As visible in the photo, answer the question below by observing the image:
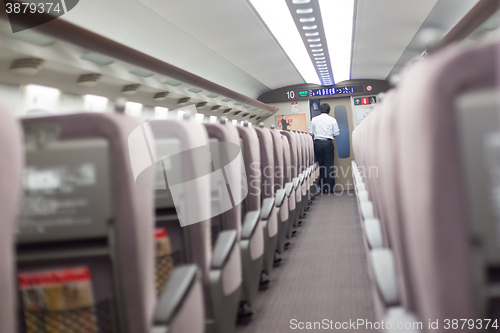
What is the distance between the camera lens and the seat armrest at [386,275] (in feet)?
4.97

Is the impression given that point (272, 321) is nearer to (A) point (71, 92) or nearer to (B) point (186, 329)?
(B) point (186, 329)

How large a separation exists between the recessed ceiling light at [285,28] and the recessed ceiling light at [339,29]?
1.58 feet

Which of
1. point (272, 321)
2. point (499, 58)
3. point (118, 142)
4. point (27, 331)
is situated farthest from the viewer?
point (272, 321)

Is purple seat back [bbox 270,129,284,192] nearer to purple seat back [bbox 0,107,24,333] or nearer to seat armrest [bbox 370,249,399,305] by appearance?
seat armrest [bbox 370,249,399,305]

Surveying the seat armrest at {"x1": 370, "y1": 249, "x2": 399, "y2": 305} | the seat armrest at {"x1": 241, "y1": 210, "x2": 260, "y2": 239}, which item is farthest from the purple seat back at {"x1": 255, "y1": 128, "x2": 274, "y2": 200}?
the seat armrest at {"x1": 370, "y1": 249, "x2": 399, "y2": 305}

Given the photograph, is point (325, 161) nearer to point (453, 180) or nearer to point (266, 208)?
point (266, 208)

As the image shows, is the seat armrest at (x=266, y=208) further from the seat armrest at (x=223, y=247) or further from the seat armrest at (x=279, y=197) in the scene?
the seat armrest at (x=223, y=247)

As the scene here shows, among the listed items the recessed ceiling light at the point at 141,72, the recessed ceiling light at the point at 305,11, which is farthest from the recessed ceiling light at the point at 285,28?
the recessed ceiling light at the point at 141,72

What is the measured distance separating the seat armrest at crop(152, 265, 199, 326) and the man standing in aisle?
9217 mm

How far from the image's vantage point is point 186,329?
1667mm

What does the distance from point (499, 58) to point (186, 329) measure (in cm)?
140

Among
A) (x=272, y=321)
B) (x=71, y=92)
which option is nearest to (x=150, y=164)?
(x=272, y=321)

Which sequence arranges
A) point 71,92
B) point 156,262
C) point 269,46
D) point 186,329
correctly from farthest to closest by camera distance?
point 269,46
point 71,92
point 156,262
point 186,329

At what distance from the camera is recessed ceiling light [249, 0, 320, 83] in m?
6.50
